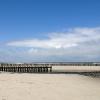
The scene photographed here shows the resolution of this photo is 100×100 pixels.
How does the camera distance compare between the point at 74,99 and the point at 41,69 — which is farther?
the point at 41,69

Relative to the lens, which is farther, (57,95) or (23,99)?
(57,95)

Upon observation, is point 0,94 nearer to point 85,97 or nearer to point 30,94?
point 30,94

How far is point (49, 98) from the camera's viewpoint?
17.9 meters

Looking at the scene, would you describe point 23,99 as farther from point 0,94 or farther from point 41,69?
point 41,69

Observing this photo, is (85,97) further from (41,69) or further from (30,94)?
(41,69)

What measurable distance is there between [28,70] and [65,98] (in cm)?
5263

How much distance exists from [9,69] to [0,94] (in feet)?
168

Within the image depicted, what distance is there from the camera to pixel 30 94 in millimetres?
19516

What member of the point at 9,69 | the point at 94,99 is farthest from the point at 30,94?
the point at 9,69

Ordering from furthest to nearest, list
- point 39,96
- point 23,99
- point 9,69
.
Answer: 1. point 9,69
2. point 39,96
3. point 23,99

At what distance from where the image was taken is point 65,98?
18156mm

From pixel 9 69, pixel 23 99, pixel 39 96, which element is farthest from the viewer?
pixel 9 69

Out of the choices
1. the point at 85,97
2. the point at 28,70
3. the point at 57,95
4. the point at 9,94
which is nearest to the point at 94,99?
the point at 85,97

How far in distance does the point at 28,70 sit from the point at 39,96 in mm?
51766
